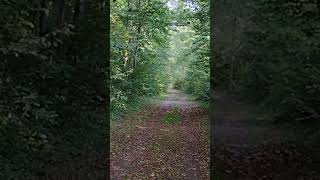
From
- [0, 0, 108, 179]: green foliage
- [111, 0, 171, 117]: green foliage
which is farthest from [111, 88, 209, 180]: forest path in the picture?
[111, 0, 171, 117]: green foliage

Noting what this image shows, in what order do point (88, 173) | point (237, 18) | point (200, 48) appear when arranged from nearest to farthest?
1. point (88, 173)
2. point (237, 18)
3. point (200, 48)

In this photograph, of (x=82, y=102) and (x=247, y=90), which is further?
(x=247, y=90)

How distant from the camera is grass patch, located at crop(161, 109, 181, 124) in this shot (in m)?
12.9

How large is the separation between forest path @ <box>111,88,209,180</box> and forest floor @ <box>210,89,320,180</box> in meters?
0.41

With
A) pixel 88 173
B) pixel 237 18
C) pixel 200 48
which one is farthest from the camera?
pixel 200 48

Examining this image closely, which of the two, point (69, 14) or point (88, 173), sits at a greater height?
point (69, 14)

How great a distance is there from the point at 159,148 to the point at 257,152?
2673 mm

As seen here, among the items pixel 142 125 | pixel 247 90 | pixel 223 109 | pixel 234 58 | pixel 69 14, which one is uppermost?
pixel 69 14

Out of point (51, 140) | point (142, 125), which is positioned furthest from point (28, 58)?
point (142, 125)

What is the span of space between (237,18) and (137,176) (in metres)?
3.62

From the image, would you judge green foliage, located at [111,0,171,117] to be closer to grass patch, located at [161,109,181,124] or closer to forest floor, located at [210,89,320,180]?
grass patch, located at [161,109,181,124]

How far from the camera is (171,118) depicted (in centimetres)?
1372

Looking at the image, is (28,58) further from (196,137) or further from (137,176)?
(196,137)

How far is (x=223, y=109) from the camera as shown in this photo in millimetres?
9617
